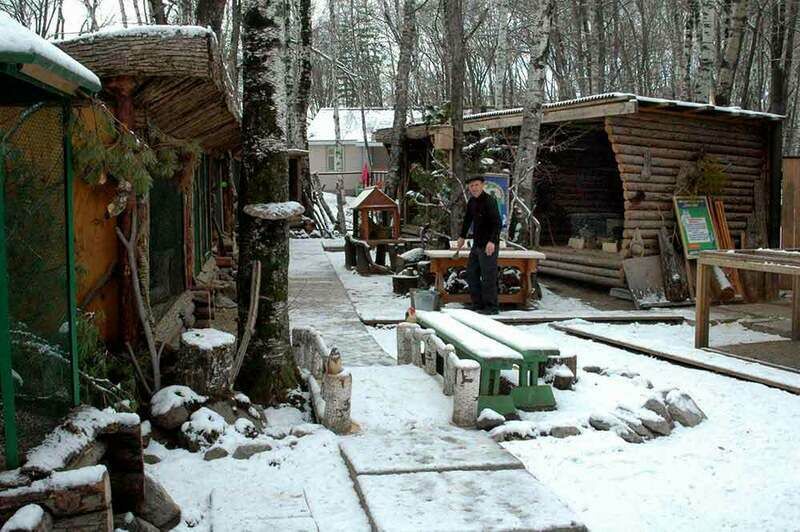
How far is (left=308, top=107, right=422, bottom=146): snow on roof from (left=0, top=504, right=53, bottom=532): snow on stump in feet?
130

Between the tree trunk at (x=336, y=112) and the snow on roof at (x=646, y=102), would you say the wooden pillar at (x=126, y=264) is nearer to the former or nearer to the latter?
the snow on roof at (x=646, y=102)

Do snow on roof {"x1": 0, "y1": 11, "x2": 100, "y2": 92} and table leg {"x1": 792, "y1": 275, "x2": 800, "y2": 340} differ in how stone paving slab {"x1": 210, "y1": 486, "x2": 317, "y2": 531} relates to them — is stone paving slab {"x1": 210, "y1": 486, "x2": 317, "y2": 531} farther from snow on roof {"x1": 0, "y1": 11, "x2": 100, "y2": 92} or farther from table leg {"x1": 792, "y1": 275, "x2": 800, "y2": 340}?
table leg {"x1": 792, "y1": 275, "x2": 800, "y2": 340}

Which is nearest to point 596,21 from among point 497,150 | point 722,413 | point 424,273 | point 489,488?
point 497,150

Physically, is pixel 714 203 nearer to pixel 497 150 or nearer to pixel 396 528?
pixel 497 150

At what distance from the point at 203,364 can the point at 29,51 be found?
268cm

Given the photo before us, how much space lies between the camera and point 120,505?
3580 mm

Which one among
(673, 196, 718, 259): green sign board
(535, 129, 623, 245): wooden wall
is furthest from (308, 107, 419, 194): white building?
(673, 196, 718, 259): green sign board

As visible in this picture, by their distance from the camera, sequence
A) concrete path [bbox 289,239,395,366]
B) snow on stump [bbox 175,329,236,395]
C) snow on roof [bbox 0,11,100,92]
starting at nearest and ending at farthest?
snow on roof [bbox 0,11,100,92]
snow on stump [bbox 175,329,236,395]
concrete path [bbox 289,239,395,366]

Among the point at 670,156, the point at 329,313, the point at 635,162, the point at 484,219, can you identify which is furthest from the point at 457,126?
the point at 329,313

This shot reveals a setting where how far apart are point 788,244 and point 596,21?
18.9m

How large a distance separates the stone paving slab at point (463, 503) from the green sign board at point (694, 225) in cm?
899

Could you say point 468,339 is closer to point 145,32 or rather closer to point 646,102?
point 145,32

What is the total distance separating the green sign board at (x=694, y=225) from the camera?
40.8 feet

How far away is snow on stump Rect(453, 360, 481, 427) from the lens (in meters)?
5.38
